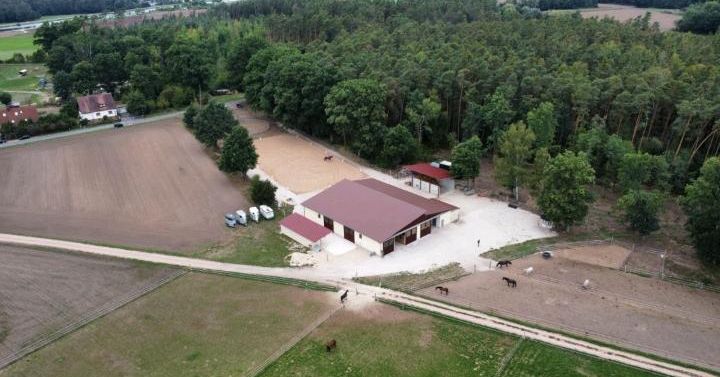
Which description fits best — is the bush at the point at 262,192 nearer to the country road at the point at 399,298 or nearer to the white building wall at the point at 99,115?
the country road at the point at 399,298

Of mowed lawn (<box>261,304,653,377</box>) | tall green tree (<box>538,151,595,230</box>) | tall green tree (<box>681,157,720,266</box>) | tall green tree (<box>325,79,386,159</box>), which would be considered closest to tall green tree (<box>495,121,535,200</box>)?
tall green tree (<box>538,151,595,230</box>)

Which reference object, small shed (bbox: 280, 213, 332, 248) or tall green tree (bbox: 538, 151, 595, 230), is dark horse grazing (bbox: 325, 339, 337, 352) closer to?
small shed (bbox: 280, 213, 332, 248)

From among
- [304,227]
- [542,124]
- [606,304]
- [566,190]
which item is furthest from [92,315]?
[542,124]

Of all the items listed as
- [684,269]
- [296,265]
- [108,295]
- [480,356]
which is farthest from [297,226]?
[684,269]

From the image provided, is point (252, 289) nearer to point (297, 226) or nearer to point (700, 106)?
point (297, 226)

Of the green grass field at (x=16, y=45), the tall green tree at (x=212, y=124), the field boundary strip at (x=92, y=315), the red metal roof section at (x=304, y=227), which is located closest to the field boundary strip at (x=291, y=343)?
the red metal roof section at (x=304, y=227)
